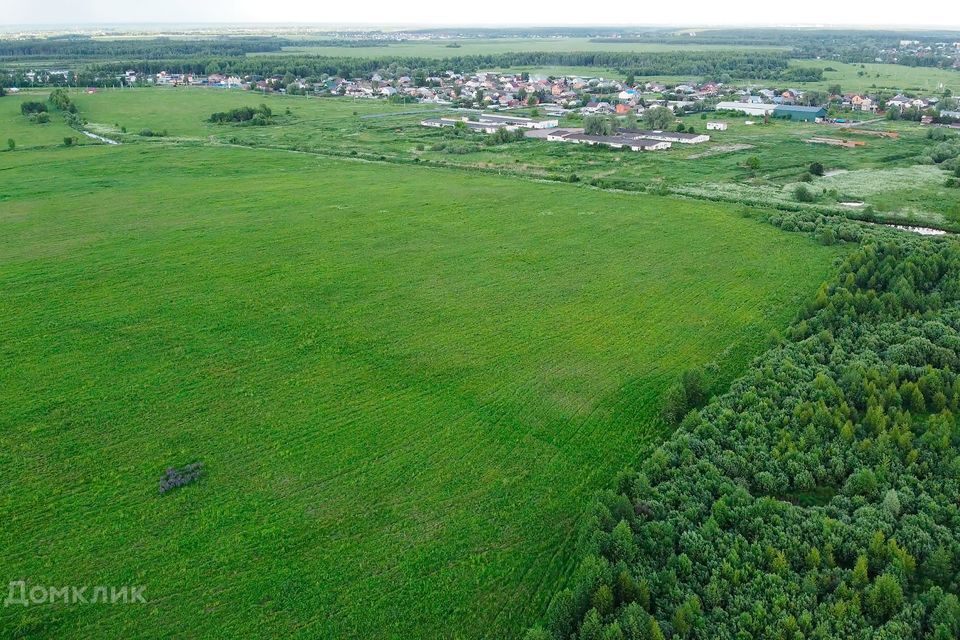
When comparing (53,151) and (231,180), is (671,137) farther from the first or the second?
(53,151)

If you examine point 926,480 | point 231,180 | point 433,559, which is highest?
point 231,180

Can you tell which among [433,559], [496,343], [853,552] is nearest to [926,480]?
[853,552]

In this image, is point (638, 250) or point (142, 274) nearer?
point (142, 274)

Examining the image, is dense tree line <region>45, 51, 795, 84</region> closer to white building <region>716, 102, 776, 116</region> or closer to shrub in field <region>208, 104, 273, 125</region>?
white building <region>716, 102, 776, 116</region>

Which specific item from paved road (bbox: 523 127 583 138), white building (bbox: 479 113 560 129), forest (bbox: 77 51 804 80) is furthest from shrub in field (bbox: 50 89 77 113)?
paved road (bbox: 523 127 583 138)

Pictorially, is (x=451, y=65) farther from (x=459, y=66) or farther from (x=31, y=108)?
(x=31, y=108)

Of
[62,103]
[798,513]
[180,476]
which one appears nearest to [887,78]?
[62,103]

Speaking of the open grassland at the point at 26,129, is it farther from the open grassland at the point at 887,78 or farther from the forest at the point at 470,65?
the open grassland at the point at 887,78
